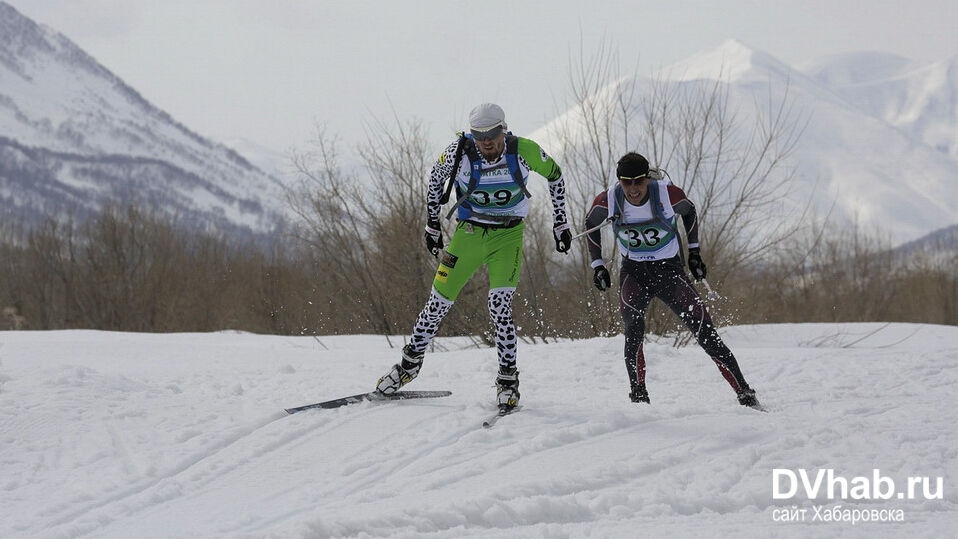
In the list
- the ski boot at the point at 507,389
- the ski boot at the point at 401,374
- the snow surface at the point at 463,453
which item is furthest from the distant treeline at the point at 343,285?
the ski boot at the point at 507,389

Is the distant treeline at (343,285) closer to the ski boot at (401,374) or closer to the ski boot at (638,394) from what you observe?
the ski boot at (638,394)

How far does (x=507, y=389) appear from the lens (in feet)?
20.5

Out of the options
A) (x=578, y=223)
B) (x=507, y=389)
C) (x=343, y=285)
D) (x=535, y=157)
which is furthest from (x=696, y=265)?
(x=343, y=285)

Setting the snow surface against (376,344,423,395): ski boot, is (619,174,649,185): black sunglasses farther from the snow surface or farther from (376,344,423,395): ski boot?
(376,344,423,395): ski boot

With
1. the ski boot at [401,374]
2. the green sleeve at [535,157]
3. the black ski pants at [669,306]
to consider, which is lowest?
the ski boot at [401,374]

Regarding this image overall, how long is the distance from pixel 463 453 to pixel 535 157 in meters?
2.18

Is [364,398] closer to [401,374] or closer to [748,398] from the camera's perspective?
[401,374]

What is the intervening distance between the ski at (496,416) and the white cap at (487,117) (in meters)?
2.01

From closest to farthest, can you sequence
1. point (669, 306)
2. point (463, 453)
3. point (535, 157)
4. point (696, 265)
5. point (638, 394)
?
1. point (463, 453)
2. point (535, 157)
3. point (669, 306)
4. point (696, 265)
5. point (638, 394)

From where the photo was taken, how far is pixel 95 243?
3048cm

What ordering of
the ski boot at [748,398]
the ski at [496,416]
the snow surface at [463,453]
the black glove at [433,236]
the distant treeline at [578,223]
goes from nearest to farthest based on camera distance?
the snow surface at [463,453], the ski at [496,416], the black glove at [433,236], the ski boot at [748,398], the distant treeline at [578,223]

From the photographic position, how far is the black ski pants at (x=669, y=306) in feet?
20.9

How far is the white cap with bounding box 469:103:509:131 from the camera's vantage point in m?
Answer: 5.89

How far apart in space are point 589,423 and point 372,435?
57.6 inches
